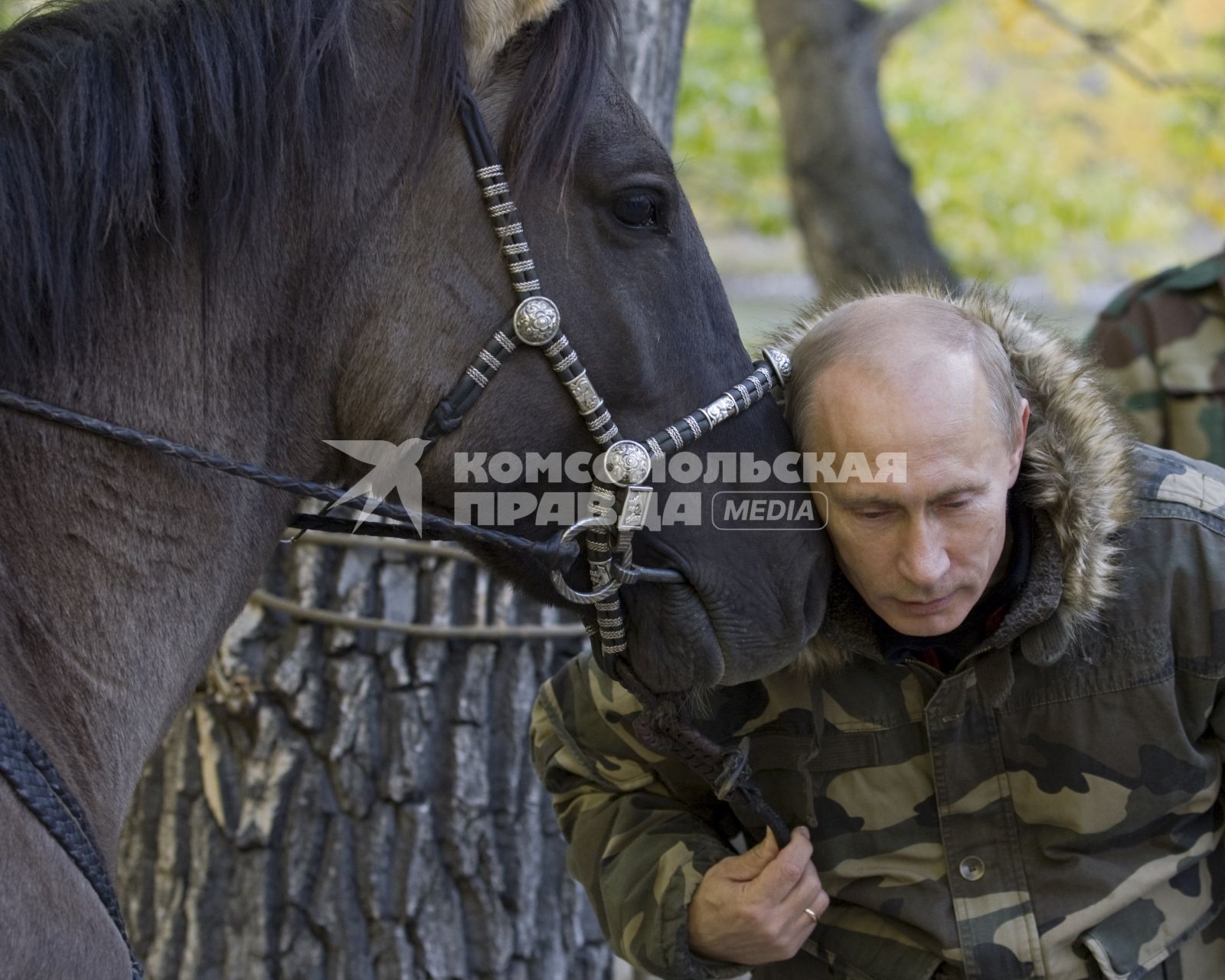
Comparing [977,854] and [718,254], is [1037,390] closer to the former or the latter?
[977,854]

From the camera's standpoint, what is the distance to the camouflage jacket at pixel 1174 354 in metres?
4.12

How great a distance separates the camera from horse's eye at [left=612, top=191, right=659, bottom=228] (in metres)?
1.92

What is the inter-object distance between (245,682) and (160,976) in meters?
0.76

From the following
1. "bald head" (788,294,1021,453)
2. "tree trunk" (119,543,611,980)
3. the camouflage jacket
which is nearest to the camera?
"bald head" (788,294,1021,453)

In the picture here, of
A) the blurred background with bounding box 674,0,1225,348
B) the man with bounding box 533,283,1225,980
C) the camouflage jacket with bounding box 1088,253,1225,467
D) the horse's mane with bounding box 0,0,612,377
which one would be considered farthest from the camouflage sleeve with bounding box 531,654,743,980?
the blurred background with bounding box 674,0,1225,348

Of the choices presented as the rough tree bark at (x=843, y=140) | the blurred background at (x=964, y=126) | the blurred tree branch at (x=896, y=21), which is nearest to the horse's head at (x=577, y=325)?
the blurred background at (x=964, y=126)

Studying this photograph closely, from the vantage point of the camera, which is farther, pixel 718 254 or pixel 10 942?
pixel 718 254

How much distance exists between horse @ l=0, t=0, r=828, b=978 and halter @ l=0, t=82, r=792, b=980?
28 mm

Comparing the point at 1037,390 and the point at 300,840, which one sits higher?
the point at 1037,390

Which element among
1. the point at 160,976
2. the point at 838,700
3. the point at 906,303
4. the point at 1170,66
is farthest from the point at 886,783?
the point at 1170,66

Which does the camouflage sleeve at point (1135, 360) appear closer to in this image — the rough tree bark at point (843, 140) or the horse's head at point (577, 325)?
the rough tree bark at point (843, 140)

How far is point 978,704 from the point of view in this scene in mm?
2092

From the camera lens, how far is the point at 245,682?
3.10 meters

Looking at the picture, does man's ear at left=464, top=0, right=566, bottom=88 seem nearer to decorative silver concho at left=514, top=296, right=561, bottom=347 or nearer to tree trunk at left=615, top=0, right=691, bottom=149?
decorative silver concho at left=514, top=296, right=561, bottom=347
